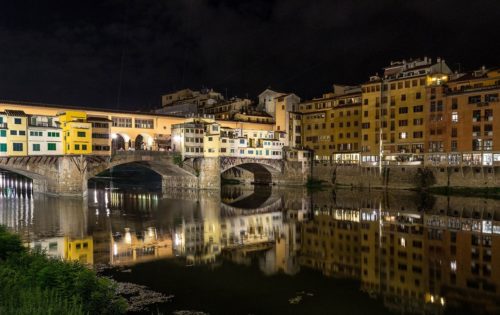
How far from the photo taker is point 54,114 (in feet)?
181

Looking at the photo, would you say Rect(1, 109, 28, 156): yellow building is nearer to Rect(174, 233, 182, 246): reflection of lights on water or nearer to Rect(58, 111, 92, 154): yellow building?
Rect(58, 111, 92, 154): yellow building

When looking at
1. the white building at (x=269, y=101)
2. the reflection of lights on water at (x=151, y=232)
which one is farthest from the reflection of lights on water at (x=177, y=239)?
the white building at (x=269, y=101)

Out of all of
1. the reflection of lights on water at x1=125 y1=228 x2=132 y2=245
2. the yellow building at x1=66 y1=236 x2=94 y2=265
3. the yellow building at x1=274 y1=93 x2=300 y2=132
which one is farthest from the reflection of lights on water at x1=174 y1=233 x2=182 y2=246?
the yellow building at x1=274 y1=93 x2=300 y2=132

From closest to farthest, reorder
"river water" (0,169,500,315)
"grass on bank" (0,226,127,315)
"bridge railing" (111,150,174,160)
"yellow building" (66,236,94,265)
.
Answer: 1. "grass on bank" (0,226,127,315)
2. "river water" (0,169,500,315)
3. "yellow building" (66,236,94,265)
4. "bridge railing" (111,150,174,160)

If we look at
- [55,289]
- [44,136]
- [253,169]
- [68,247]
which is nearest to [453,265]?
[55,289]

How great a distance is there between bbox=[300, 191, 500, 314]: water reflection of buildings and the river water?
0.07 meters

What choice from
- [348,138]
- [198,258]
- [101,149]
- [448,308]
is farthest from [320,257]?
[348,138]

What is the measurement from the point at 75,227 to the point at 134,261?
480 inches

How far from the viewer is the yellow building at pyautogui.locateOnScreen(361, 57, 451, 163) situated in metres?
63.5

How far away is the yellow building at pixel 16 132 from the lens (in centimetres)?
4941

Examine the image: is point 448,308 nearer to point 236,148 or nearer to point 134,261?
point 134,261

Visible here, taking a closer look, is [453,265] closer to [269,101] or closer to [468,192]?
[468,192]

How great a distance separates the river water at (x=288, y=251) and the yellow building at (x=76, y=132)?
842cm

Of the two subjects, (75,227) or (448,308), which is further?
(75,227)
